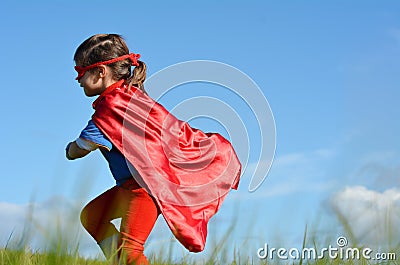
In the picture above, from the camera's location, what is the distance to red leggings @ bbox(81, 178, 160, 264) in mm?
3020

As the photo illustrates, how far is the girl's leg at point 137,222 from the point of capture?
9.86 feet

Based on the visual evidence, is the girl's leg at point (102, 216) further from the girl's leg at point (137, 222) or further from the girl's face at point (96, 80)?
the girl's face at point (96, 80)

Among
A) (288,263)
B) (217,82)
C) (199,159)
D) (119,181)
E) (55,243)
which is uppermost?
(217,82)

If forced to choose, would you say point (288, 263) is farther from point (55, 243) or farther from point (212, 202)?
point (55, 243)

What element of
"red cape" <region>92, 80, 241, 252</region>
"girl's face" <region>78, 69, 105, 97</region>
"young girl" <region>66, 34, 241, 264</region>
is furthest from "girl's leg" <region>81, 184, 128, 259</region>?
"girl's face" <region>78, 69, 105, 97</region>

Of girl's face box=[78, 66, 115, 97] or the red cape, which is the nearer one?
the red cape

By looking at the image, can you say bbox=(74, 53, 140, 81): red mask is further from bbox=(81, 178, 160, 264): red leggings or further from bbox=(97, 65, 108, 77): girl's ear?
bbox=(81, 178, 160, 264): red leggings

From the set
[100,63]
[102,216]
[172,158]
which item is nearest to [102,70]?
[100,63]

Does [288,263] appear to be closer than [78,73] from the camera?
Yes

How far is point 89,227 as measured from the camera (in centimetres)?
329

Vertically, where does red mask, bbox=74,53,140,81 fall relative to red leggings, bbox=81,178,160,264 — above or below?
above

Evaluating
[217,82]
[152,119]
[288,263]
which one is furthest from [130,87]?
[288,263]

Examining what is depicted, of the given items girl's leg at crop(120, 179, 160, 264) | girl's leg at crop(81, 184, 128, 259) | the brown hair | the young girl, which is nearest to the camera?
girl's leg at crop(120, 179, 160, 264)

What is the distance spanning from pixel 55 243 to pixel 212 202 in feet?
5.70
